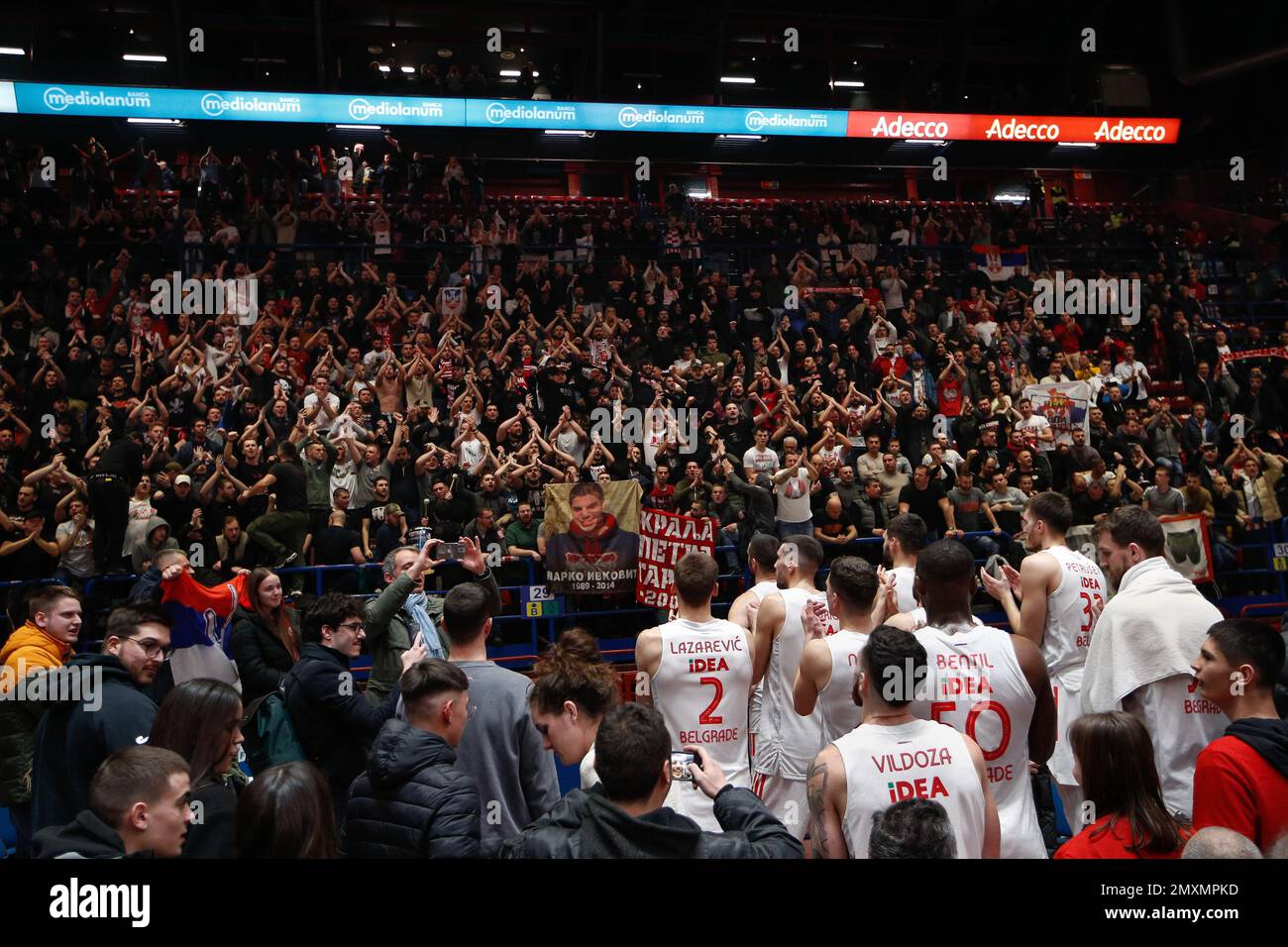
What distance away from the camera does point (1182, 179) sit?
26.5 meters

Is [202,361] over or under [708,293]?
under

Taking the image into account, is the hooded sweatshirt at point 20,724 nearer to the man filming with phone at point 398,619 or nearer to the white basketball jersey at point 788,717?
the man filming with phone at point 398,619

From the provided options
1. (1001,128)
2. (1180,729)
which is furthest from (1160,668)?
(1001,128)

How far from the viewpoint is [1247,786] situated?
295 cm

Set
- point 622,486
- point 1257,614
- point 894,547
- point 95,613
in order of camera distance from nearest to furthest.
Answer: point 894,547, point 95,613, point 622,486, point 1257,614

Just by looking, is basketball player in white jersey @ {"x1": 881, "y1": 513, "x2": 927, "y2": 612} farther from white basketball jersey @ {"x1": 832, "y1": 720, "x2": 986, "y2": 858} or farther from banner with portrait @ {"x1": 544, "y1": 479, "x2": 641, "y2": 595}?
banner with portrait @ {"x1": 544, "y1": 479, "x2": 641, "y2": 595}

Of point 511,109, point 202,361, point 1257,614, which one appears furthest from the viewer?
point 511,109

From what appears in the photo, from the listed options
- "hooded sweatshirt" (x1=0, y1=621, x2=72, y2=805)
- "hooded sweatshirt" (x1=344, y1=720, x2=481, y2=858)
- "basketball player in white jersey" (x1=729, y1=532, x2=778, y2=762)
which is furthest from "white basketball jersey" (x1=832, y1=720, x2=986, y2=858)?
"hooded sweatshirt" (x1=0, y1=621, x2=72, y2=805)

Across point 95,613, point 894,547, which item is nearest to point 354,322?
point 95,613

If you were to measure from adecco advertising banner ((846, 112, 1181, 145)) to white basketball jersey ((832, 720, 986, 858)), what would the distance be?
21.0 m

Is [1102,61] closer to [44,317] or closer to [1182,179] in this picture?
[1182,179]

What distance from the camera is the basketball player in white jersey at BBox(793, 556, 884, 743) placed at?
4262mm

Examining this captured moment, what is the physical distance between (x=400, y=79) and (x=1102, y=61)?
687 inches

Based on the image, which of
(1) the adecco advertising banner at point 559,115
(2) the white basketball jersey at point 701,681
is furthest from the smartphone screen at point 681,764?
(1) the adecco advertising banner at point 559,115
